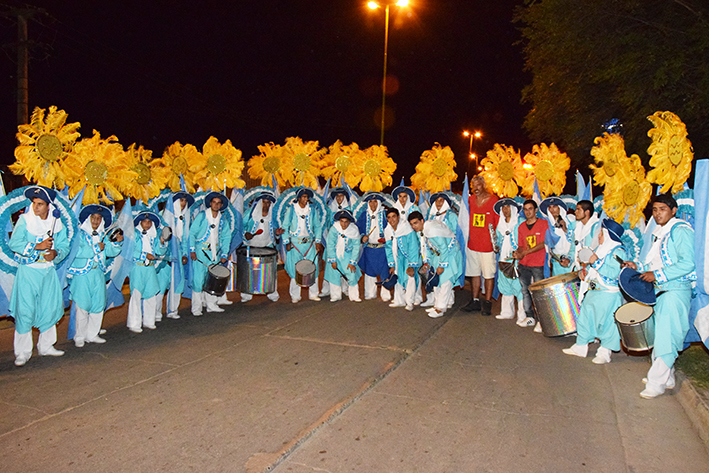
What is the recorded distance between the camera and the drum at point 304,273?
9867 mm

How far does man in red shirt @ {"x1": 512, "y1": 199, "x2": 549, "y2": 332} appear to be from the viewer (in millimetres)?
8414

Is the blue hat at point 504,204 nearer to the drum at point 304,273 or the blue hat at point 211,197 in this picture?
the drum at point 304,273

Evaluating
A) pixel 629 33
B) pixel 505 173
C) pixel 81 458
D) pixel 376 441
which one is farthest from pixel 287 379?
pixel 629 33

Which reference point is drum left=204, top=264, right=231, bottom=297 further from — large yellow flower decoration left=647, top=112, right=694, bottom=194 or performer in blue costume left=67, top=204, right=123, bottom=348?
large yellow flower decoration left=647, top=112, right=694, bottom=194

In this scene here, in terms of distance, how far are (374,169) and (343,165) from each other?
0.70 metres

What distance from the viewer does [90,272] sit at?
7266mm

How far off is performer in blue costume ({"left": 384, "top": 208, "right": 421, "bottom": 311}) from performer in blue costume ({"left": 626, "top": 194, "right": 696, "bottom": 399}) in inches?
166

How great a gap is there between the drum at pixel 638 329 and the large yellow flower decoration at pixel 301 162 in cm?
682

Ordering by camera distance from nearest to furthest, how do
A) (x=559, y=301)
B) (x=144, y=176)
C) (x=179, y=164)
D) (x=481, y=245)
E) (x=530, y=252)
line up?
(x=559, y=301), (x=530, y=252), (x=144, y=176), (x=481, y=245), (x=179, y=164)

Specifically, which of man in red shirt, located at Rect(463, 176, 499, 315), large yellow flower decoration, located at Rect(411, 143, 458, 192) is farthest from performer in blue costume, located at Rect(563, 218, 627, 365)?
large yellow flower decoration, located at Rect(411, 143, 458, 192)

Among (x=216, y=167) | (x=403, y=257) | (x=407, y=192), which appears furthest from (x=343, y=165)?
(x=403, y=257)

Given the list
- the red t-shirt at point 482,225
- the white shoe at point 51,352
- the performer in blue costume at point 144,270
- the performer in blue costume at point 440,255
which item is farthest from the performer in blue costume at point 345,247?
the white shoe at point 51,352

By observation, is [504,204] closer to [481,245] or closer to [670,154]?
[481,245]

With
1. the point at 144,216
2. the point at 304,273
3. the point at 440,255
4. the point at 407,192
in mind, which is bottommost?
the point at 304,273
